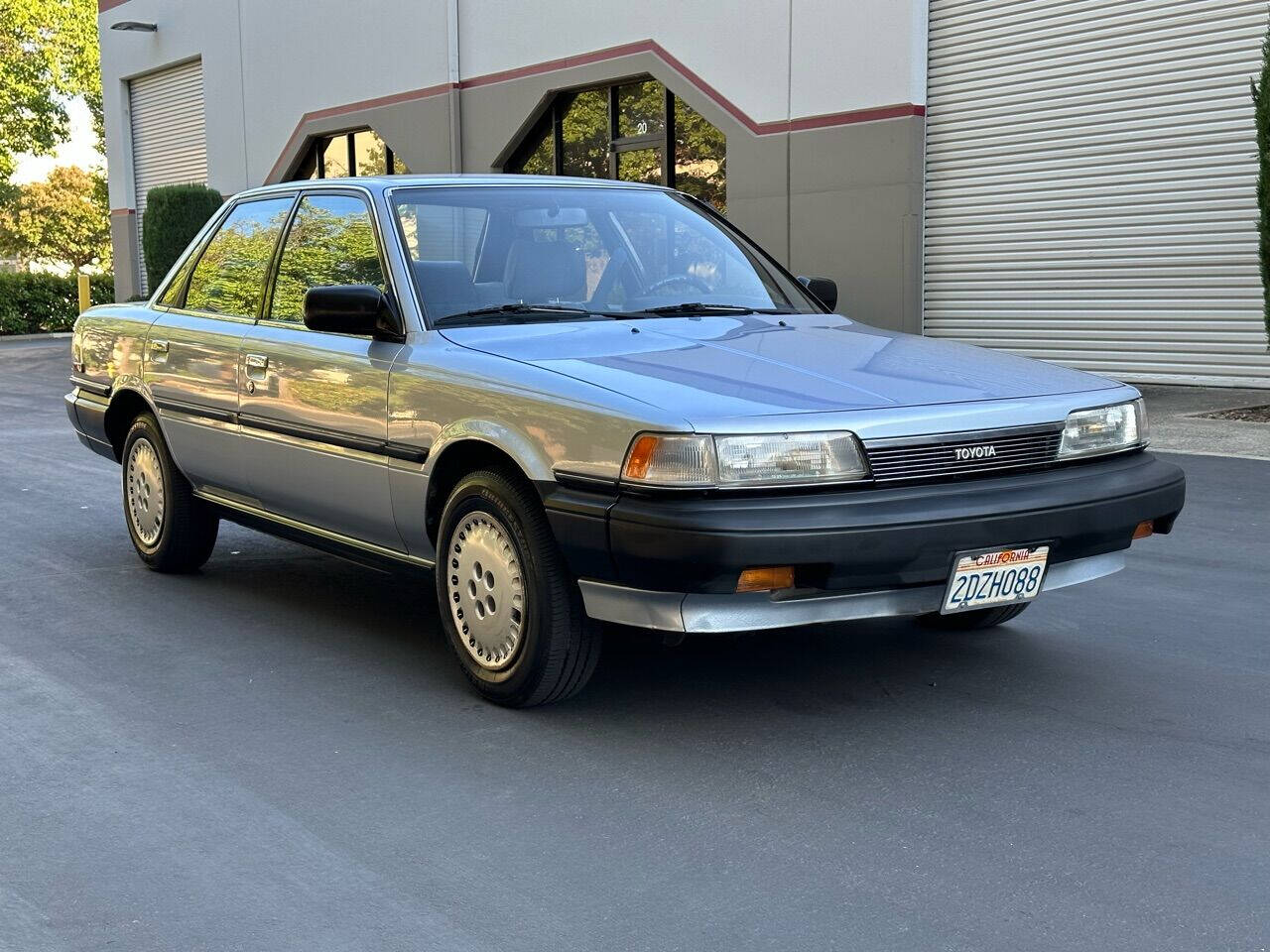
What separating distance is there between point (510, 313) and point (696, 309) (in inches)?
27.3

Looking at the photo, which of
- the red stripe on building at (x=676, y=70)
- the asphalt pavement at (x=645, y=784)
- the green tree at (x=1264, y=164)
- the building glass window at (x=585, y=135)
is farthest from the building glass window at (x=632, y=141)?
the asphalt pavement at (x=645, y=784)

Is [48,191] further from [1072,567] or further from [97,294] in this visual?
[1072,567]

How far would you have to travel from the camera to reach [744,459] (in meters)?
3.98

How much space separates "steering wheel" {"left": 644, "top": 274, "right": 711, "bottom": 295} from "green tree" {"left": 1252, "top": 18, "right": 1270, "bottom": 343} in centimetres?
786

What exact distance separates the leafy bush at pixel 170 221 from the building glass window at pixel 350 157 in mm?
1726

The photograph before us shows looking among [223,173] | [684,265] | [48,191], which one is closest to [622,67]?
[223,173]

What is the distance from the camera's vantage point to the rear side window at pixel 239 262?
6062mm

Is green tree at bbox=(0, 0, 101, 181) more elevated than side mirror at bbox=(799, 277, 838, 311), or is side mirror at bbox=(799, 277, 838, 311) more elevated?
green tree at bbox=(0, 0, 101, 181)

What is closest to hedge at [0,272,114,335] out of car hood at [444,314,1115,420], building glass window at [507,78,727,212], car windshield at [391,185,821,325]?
building glass window at [507,78,727,212]

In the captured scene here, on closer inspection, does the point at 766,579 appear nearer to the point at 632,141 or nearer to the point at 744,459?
the point at 744,459

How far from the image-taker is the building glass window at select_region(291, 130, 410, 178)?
78.2 ft

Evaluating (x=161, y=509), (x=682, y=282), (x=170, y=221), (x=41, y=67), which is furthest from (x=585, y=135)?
(x=41, y=67)

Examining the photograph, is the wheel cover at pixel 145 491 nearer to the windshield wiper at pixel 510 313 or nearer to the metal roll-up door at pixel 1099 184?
the windshield wiper at pixel 510 313

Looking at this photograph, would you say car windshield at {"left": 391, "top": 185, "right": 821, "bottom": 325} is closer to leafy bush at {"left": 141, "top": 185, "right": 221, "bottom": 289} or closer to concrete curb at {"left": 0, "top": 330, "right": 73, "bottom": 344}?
leafy bush at {"left": 141, "top": 185, "right": 221, "bottom": 289}
